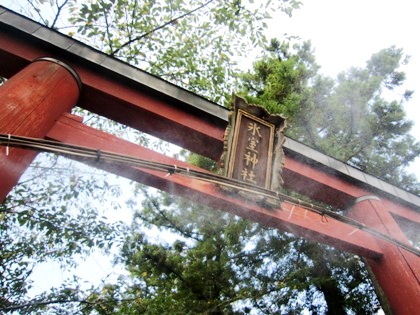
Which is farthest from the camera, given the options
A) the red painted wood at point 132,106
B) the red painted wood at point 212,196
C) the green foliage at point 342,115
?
the green foliage at point 342,115

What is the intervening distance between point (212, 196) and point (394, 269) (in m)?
2.17

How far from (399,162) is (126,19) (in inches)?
318

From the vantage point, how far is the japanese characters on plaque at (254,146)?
2998 mm

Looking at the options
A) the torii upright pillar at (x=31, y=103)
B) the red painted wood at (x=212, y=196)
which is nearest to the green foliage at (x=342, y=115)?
the red painted wood at (x=212, y=196)

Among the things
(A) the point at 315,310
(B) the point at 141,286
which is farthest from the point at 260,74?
(B) the point at 141,286

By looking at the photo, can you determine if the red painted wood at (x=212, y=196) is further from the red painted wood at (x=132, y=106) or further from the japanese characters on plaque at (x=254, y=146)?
the red painted wood at (x=132, y=106)

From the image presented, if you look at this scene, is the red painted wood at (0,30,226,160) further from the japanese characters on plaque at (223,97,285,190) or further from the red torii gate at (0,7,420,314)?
the japanese characters on plaque at (223,97,285,190)

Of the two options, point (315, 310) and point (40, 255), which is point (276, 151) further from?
point (315, 310)

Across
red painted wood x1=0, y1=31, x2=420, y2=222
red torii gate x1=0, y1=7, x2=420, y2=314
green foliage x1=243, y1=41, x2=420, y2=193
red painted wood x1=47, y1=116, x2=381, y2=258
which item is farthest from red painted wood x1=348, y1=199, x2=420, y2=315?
green foliage x1=243, y1=41, x2=420, y2=193

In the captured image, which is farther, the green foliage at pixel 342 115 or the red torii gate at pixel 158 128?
the green foliage at pixel 342 115

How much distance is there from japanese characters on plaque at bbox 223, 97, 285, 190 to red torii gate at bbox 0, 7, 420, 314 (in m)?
0.28

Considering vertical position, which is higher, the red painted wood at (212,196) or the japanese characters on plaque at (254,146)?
the japanese characters on plaque at (254,146)

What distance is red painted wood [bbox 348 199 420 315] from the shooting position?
2928mm

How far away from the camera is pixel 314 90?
7.50 metres
